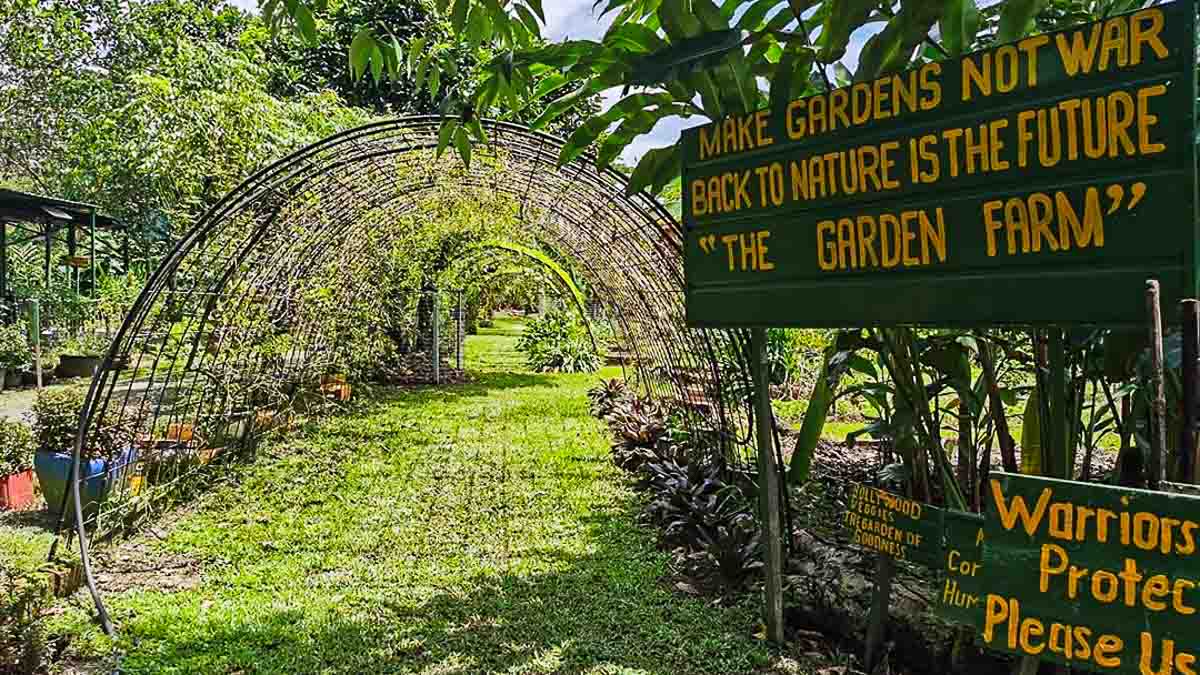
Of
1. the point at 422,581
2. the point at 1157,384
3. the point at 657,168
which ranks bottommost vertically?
the point at 422,581

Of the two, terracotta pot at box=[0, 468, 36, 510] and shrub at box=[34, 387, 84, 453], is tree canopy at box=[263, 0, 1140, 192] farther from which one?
terracotta pot at box=[0, 468, 36, 510]

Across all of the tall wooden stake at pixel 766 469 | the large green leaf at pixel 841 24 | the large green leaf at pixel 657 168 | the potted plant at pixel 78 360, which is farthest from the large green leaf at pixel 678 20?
the potted plant at pixel 78 360

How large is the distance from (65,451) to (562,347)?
9747 mm

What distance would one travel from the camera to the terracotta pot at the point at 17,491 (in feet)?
16.3

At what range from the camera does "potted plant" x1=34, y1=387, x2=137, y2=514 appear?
4555mm

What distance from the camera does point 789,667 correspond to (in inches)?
115

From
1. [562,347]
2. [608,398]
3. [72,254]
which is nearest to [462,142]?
[608,398]

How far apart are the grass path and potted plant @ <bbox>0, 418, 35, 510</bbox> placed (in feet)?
3.52

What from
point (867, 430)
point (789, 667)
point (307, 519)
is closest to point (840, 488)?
point (867, 430)

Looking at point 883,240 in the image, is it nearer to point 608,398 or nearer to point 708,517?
point 708,517

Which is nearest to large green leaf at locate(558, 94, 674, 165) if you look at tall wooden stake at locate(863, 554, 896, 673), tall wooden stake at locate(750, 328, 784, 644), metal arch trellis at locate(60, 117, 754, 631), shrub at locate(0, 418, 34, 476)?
tall wooden stake at locate(750, 328, 784, 644)

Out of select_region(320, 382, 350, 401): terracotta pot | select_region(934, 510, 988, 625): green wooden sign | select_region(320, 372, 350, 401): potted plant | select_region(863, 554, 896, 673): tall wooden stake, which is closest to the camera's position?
select_region(934, 510, 988, 625): green wooden sign

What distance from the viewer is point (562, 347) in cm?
1413

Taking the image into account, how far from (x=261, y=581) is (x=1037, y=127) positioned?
12.6 feet
